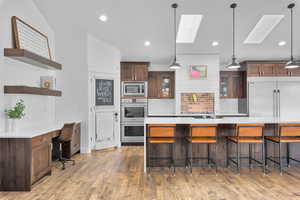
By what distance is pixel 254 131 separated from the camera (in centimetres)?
351

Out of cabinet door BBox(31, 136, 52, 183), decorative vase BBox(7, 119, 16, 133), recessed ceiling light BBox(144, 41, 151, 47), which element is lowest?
cabinet door BBox(31, 136, 52, 183)

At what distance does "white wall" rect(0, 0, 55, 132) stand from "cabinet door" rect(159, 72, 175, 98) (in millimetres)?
3215

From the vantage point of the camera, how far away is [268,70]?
622 cm

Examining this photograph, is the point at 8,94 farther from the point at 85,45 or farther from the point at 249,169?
the point at 249,169

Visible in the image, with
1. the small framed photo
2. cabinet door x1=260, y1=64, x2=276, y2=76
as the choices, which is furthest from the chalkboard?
cabinet door x1=260, y1=64, x2=276, y2=76

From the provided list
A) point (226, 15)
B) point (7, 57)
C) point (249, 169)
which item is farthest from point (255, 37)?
point (7, 57)

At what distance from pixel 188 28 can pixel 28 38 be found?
11.8 ft

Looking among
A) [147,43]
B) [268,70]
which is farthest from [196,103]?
[268,70]

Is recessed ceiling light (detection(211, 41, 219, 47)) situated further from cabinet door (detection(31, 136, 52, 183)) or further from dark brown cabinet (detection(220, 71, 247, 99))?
cabinet door (detection(31, 136, 52, 183))

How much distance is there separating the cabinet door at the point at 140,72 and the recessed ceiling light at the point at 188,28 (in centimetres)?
131

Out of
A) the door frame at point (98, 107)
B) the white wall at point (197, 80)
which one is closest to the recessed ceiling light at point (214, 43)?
the white wall at point (197, 80)

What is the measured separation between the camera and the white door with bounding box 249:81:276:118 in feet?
19.8

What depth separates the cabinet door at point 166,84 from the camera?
6746mm

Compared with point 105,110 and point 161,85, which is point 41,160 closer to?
point 105,110
